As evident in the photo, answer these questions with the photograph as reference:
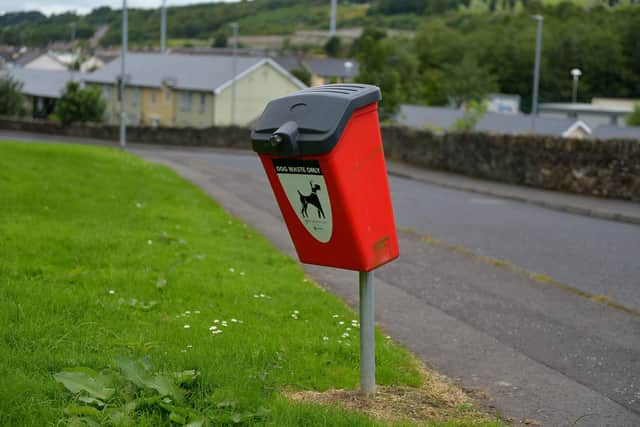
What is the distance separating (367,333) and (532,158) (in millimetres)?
19352

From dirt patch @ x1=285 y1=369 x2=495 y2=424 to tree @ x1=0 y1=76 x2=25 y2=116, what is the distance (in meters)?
71.5

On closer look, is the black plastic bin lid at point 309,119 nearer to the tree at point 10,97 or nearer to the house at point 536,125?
the house at point 536,125

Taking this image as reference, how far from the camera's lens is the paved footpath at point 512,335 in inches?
215

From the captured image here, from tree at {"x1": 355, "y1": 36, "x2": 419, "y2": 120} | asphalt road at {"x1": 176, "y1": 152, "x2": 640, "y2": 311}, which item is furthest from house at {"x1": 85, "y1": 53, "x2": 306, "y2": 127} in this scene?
asphalt road at {"x1": 176, "y1": 152, "x2": 640, "y2": 311}

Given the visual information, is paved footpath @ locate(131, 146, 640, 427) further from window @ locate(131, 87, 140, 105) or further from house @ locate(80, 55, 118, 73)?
house @ locate(80, 55, 118, 73)

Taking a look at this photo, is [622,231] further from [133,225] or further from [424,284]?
[133,225]

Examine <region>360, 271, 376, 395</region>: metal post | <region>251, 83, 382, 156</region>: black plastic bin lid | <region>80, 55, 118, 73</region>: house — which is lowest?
<region>80, 55, 118, 73</region>: house

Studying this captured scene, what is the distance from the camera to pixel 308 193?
4.70m

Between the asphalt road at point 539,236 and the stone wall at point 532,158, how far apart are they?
208cm

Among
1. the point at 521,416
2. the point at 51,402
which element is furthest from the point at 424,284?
the point at 51,402

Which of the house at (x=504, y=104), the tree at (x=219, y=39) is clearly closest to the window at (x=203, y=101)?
the house at (x=504, y=104)

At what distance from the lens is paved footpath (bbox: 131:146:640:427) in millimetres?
5452

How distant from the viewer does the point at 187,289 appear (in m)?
7.62

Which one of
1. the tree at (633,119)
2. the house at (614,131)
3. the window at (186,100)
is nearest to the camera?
the house at (614,131)
